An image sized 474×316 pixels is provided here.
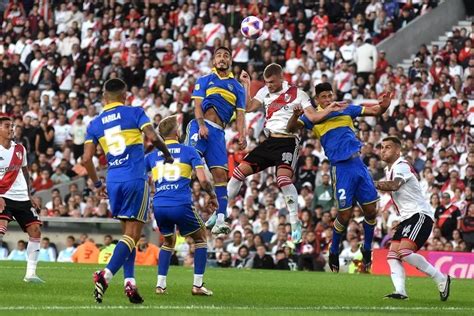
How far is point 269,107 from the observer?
812 inches

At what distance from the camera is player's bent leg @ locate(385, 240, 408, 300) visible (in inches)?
702

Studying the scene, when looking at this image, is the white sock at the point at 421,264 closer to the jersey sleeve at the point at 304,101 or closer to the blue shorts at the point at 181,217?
the blue shorts at the point at 181,217

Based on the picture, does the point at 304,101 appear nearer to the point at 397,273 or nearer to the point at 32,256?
the point at 397,273

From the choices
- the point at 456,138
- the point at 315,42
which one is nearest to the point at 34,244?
the point at 456,138

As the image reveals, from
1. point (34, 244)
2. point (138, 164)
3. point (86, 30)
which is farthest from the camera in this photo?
point (86, 30)

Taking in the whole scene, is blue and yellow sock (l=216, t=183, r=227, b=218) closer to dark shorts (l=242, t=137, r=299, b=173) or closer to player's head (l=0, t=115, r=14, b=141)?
dark shorts (l=242, t=137, r=299, b=173)

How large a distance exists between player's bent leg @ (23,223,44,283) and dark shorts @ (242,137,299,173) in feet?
11.9

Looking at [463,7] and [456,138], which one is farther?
[463,7]

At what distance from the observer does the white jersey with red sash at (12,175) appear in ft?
64.5

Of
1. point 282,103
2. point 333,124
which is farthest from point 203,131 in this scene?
point 333,124

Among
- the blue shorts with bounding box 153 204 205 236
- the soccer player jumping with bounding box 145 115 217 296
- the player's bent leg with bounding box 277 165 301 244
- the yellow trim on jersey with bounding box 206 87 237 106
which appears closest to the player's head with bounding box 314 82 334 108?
the player's bent leg with bounding box 277 165 301 244

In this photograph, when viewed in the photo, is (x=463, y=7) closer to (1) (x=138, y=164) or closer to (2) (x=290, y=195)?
(2) (x=290, y=195)

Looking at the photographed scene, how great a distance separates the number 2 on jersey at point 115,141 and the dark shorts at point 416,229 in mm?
4385

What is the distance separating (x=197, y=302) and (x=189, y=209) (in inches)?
52.1
